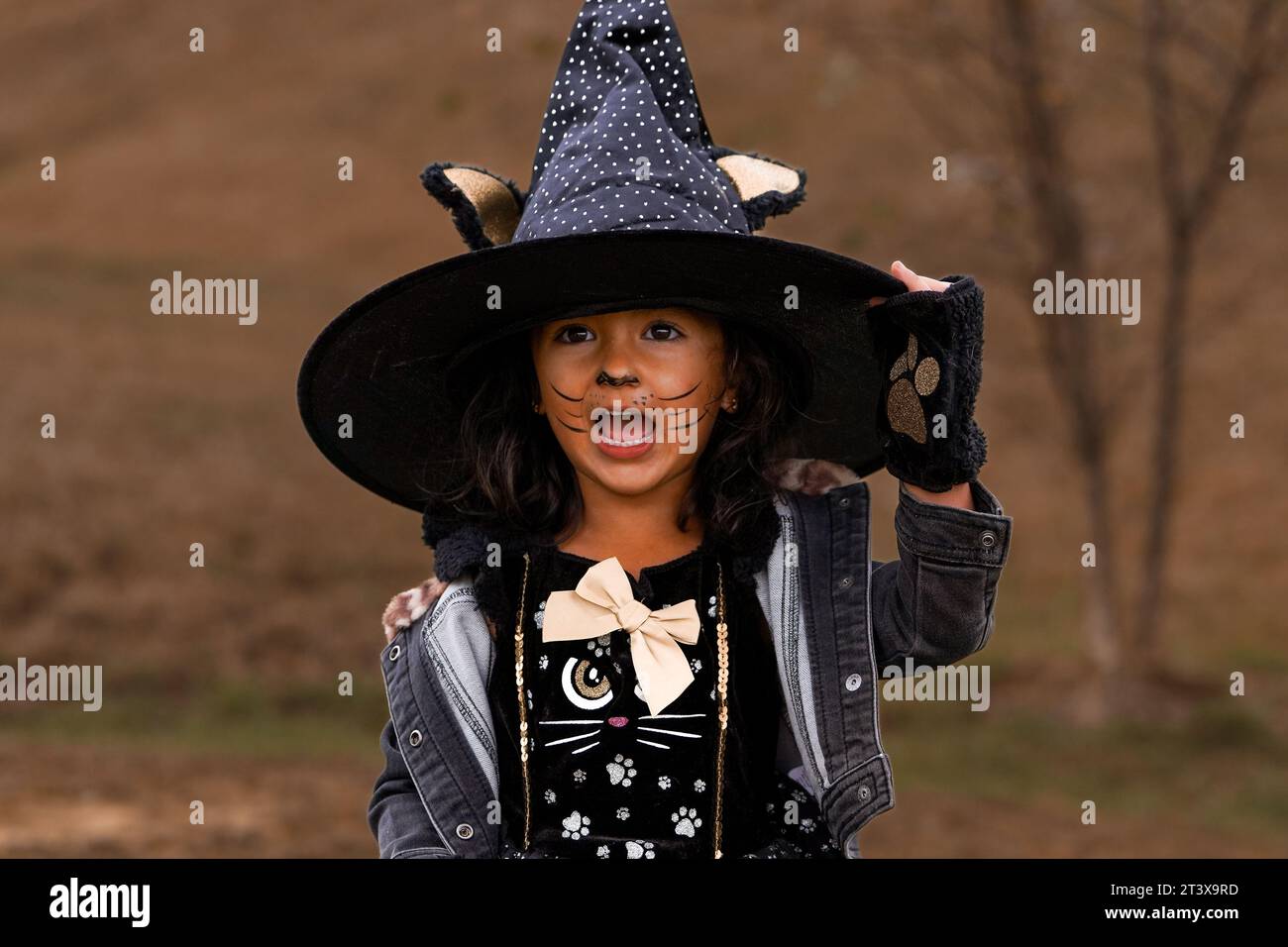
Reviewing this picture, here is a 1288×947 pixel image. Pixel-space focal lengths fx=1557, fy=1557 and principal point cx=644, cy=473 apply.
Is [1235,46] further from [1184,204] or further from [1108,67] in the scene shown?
[1108,67]

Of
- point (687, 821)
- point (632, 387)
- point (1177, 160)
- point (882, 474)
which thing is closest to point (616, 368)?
point (632, 387)

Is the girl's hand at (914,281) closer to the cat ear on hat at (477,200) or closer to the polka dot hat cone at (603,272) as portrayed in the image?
the polka dot hat cone at (603,272)

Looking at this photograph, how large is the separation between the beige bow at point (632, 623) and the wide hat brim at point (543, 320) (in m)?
0.40

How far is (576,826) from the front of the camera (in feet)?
7.61

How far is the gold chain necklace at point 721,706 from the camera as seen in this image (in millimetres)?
2318

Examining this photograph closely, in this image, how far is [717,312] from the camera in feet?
7.79

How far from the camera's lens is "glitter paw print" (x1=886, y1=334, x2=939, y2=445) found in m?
2.12

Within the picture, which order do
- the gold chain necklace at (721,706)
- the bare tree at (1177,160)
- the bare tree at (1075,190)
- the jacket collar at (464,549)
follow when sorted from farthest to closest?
the bare tree at (1075,190) < the bare tree at (1177,160) < the jacket collar at (464,549) < the gold chain necklace at (721,706)

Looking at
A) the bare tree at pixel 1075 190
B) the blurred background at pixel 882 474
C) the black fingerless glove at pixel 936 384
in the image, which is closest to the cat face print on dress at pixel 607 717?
the black fingerless glove at pixel 936 384

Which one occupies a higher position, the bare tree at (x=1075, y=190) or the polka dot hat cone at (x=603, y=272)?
the bare tree at (x=1075, y=190)

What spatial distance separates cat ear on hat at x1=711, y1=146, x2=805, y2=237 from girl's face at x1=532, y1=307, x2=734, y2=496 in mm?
200

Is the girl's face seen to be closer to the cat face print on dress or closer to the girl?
the girl

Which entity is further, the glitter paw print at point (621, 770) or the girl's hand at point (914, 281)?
the glitter paw print at point (621, 770)
